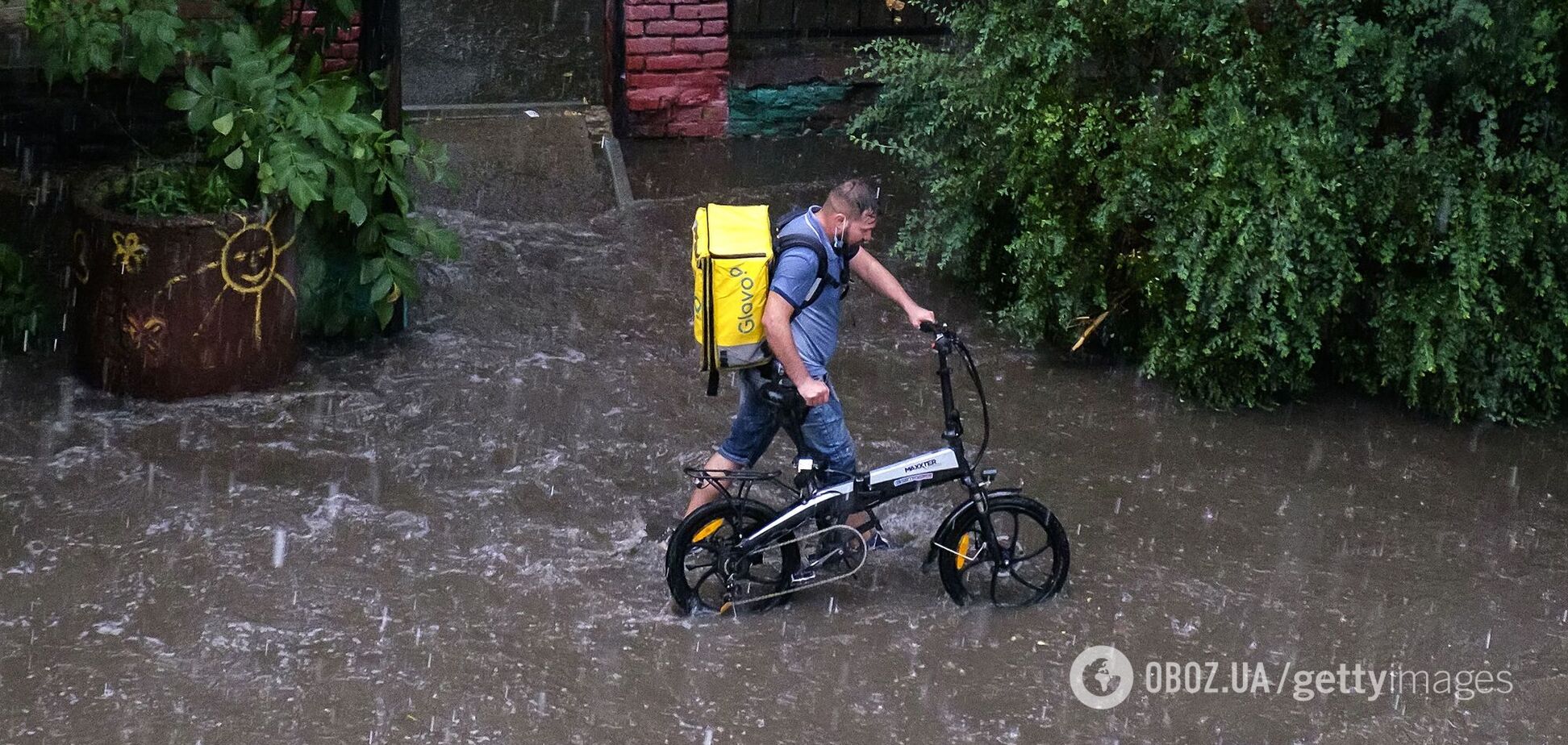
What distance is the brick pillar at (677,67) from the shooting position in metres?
9.91

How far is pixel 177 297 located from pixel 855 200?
127 inches

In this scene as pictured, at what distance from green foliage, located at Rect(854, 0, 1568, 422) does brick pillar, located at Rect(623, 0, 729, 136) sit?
295 cm

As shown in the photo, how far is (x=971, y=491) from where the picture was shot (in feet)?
17.2

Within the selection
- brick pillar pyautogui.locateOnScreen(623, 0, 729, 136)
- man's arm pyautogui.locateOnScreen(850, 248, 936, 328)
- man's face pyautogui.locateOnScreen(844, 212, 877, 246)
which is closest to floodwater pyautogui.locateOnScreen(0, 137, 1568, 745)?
man's arm pyautogui.locateOnScreen(850, 248, 936, 328)

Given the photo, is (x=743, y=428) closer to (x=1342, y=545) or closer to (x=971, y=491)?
(x=971, y=491)

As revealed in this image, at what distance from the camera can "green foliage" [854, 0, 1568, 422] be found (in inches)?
259

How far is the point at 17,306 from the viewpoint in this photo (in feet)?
23.3

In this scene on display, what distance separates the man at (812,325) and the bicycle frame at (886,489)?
0.12 meters

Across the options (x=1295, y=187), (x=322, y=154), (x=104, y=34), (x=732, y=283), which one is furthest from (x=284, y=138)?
(x=1295, y=187)

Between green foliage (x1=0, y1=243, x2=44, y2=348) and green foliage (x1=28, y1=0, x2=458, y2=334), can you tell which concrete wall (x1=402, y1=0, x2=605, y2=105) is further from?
green foliage (x1=0, y1=243, x2=44, y2=348)

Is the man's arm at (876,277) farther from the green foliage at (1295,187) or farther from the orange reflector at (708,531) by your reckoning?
the green foliage at (1295,187)

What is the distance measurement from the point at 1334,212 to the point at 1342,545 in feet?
4.74

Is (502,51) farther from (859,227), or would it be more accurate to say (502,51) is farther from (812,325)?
(859,227)

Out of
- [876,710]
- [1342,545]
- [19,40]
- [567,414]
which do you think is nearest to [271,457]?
[567,414]
